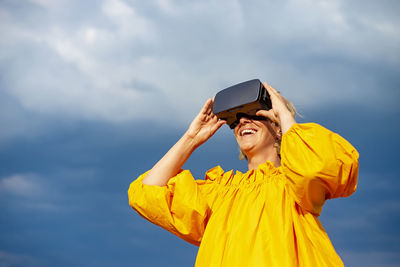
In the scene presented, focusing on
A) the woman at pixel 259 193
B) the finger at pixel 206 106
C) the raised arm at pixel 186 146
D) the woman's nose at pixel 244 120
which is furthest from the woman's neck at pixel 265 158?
the finger at pixel 206 106

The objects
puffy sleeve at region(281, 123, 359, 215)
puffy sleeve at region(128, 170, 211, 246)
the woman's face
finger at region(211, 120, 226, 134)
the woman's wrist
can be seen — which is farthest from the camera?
finger at region(211, 120, 226, 134)

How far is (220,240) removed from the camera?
7.72 feet

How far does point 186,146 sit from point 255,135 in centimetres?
47

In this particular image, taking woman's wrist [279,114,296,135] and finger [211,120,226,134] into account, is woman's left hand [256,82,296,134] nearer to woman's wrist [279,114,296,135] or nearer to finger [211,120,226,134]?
woman's wrist [279,114,296,135]

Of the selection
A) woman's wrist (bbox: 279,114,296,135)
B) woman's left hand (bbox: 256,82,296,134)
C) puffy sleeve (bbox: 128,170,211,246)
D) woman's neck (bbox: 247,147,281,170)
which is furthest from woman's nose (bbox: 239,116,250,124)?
puffy sleeve (bbox: 128,170,211,246)

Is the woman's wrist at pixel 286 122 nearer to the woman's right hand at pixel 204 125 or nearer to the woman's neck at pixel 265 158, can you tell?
the woman's neck at pixel 265 158

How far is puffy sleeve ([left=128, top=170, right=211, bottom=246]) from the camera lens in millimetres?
2508

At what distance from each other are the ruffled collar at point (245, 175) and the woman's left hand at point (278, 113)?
29cm

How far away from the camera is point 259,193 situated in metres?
2.45

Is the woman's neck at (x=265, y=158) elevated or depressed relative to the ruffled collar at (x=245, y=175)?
elevated

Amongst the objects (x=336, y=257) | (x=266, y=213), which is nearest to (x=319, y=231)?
(x=336, y=257)

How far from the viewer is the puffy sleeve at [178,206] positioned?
251cm

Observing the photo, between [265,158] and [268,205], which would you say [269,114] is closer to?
[265,158]

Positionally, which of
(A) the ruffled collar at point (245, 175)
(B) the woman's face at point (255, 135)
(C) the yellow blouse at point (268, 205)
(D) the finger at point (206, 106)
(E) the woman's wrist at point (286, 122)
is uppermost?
(D) the finger at point (206, 106)
